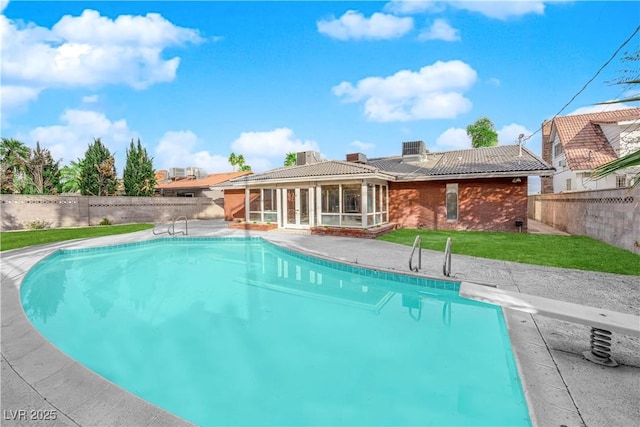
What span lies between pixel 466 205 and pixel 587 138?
38.8ft

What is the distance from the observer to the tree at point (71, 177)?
92.5ft

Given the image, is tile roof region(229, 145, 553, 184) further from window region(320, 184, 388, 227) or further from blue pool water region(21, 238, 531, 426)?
blue pool water region(21, 238, 531, 426)

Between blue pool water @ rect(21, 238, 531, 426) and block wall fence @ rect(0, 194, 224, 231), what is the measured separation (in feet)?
39.6

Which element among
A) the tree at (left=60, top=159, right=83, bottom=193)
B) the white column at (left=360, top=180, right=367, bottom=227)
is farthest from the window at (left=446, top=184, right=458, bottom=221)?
the tree at (left=60, top=159, right=83, bottom=193)

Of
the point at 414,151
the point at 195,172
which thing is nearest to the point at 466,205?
the point at 414,151

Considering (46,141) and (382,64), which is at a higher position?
(382,64)

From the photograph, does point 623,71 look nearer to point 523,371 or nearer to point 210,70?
point 523,371

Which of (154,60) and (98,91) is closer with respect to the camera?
(154,60)

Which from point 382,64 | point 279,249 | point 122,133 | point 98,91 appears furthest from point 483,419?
point 122,133

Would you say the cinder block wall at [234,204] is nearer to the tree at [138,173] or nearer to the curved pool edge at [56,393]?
the tree at [138,173]

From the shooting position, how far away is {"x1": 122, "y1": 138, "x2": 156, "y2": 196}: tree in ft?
84.1

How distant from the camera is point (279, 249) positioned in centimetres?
1256

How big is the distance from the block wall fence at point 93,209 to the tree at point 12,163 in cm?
469

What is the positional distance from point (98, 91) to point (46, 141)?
17.0ft
